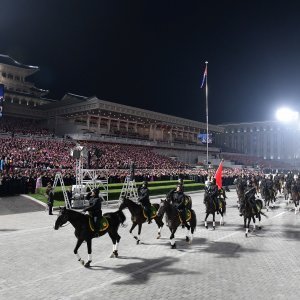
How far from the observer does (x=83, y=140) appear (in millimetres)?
56875

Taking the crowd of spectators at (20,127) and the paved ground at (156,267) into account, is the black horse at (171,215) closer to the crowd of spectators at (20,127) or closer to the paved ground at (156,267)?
the paved ground at (156,267)

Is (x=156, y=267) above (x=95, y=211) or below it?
below

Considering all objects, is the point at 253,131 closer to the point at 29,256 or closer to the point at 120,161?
the point at 120,161

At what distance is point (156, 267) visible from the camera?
399 inches

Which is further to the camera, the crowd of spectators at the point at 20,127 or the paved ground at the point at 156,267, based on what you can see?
the crowd of spectators at the point at 20,127

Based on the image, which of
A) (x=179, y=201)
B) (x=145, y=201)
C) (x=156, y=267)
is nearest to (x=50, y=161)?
(x=145, y=201)

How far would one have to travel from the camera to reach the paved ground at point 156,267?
802 cm

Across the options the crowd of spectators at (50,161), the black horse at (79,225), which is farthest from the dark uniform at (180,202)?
the crowd of spectators at (50,161)

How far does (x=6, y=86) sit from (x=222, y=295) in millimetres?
74466

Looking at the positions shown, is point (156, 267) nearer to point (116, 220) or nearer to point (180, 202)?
point (116, 220)

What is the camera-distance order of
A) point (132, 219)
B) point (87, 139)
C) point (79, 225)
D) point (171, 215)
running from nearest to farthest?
point (79, 225)
point (171, 215)
point (132, 219)
point (87, 139)

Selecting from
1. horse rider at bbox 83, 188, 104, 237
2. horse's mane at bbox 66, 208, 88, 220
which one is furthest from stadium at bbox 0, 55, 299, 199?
horse's mane at bbox 66, 208, 88, 220

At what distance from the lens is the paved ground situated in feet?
26.3

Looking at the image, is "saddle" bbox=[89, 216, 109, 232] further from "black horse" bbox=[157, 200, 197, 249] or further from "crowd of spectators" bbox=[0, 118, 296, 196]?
"crowd of spectators" bbox=[0, 118, 296, 196]
